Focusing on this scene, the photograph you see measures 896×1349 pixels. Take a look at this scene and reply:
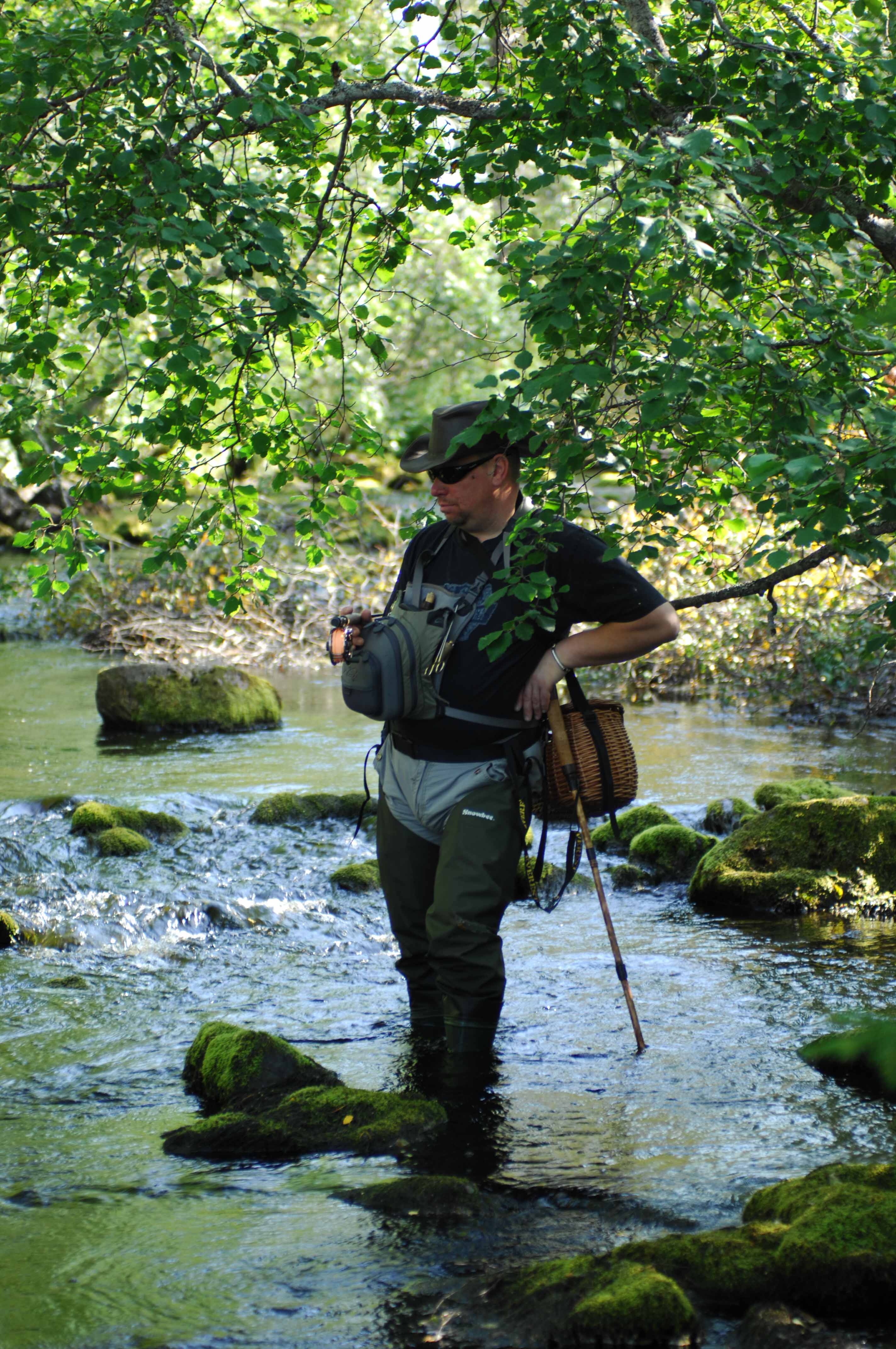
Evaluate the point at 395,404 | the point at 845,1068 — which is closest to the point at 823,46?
the point at 845,1068

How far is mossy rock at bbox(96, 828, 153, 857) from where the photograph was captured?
8672 mm

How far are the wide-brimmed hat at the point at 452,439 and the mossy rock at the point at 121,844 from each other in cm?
478

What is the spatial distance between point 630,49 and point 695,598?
1968mm

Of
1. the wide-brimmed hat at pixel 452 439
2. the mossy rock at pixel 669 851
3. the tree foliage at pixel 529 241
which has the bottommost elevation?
the mossy rock at pixel 669 851

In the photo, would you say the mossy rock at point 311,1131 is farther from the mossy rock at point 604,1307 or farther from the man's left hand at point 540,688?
the man's left hand at point 540,688

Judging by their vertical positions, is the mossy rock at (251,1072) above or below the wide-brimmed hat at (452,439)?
below

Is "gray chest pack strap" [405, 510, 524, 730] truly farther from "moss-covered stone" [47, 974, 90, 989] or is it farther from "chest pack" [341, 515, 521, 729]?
"moss-covered stone" [47, 974, 90, 989]

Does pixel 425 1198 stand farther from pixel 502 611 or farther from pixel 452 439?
pixel 452 439

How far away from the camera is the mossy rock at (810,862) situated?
7156mm

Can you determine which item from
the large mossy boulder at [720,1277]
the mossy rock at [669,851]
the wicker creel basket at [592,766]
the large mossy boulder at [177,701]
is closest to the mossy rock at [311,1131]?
the large mossy boulder at [720,1277]

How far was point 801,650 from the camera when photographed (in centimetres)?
1246

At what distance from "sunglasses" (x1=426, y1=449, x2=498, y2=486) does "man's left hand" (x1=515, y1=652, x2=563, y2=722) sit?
67 cm

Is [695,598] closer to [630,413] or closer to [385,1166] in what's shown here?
[630,413]

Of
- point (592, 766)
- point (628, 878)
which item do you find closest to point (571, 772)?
point (592, 766)
